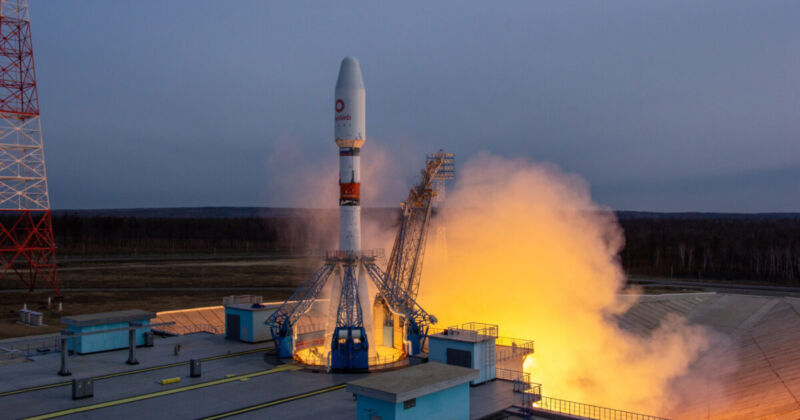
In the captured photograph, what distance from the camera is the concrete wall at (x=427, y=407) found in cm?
Answer: 1622

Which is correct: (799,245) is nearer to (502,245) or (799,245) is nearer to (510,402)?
(502,245)

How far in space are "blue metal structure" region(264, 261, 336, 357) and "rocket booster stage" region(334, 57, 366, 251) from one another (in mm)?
1730

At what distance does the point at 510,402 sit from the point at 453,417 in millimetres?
3997

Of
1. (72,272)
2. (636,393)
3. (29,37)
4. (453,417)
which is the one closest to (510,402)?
(453,417)

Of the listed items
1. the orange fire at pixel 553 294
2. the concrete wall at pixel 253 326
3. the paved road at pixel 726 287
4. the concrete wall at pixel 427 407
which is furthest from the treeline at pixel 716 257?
the concrete wall at pixel 427 407

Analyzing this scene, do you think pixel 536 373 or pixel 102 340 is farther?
pixel 536 373

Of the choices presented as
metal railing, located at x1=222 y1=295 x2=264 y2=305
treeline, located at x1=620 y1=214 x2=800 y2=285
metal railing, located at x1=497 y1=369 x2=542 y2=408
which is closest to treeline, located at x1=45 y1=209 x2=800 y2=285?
treeline, located at x1=620 y1=214 x2=800 y2=285

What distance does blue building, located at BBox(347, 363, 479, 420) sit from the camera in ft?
53.1

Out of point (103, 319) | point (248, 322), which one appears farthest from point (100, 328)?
point (248, 322)

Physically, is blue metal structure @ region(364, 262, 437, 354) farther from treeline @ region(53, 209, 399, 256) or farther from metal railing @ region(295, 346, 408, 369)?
treeline @ region(53, 209, 399, 256)

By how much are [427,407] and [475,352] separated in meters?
6.81

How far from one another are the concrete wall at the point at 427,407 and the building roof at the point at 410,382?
0.28 m

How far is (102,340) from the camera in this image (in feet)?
95.3

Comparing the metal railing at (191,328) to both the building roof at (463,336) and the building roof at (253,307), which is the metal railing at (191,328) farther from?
the building roof at (463,336)
